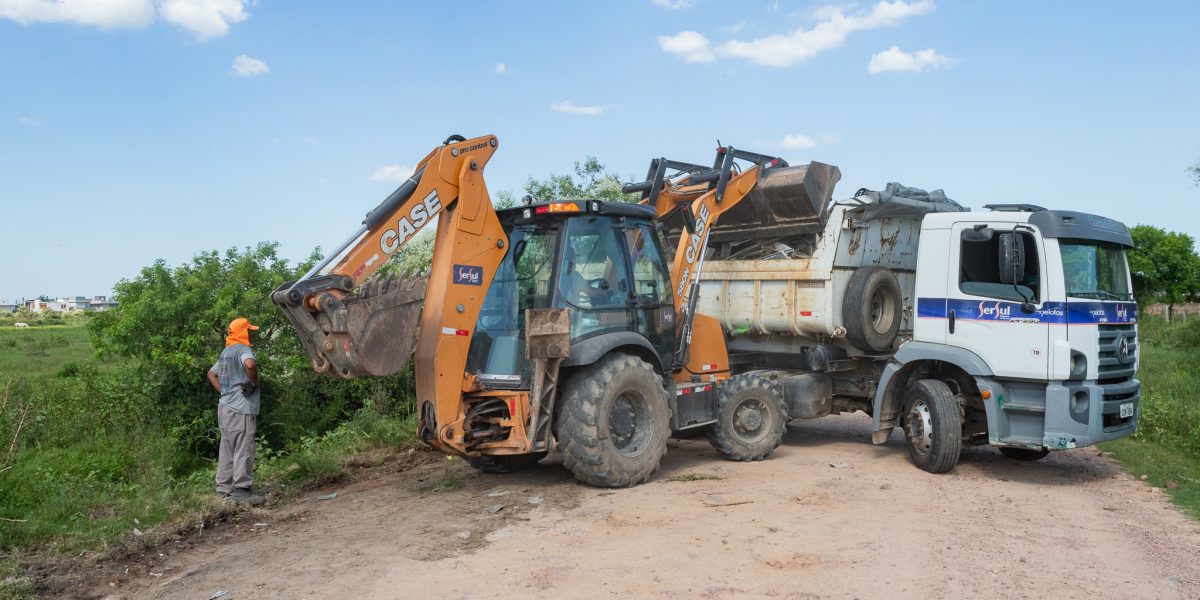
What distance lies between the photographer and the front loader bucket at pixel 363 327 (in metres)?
6.49

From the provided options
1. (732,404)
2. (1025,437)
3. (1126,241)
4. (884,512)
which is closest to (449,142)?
(732,404)

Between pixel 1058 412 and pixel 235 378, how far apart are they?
7.21 m

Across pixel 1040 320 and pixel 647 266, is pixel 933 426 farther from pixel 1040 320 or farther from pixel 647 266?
pixel 647 266

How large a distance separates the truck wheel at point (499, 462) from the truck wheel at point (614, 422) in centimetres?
106

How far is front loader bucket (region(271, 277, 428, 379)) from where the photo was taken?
6488 millimetres

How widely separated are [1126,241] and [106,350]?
478 inches

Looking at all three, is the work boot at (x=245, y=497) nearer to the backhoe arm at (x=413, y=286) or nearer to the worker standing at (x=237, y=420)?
the worker standing at (x=237, y=420)

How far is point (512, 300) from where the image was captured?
7746mm

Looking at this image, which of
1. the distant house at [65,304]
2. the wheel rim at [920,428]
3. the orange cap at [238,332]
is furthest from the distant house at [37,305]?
the wheel rim at [920,428]

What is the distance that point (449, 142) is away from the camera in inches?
291

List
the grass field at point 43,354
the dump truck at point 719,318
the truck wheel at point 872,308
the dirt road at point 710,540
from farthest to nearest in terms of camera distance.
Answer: the grass field at point 43,354, the truck wheel at point 872,308, the dump truck at point 719,318, the dirt road at point 710,540

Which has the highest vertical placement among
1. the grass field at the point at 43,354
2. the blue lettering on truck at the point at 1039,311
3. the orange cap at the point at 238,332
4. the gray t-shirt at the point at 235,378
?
the blue lettering on truck at the point at 1039,311

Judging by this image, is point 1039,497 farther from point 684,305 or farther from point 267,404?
point 267,404

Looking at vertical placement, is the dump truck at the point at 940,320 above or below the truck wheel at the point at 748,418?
above
